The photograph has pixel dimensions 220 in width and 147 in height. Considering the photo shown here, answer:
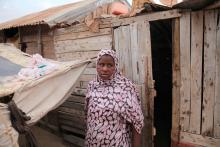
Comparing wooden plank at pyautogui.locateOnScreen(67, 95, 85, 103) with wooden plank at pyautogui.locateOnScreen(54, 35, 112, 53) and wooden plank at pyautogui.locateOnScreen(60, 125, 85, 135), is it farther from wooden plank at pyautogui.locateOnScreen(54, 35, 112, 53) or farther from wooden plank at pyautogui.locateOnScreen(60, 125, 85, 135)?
wooden plank at pyautogui.locateOnScreen(54, 35, 112, 53)

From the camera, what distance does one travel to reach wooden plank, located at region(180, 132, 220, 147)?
347 cm

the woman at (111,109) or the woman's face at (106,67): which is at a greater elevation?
the woman's face at (106,67)

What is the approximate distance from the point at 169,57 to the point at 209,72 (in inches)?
92.1

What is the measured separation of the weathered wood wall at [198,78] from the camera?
3.37m

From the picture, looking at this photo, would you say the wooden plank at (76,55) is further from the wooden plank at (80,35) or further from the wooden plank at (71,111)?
the wooden plank at (71,111)

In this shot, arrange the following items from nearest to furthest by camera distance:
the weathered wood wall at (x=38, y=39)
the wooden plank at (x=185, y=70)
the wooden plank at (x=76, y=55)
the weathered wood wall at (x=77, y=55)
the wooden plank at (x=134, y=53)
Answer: the wooden plank at (x=185, y=70), the wooden plank at (x=134, y=53), the weathered wood wall at (x=77, y=55), the wooden plank at (x=76, y=55), the weathered wood wall at (x=38, y=39)

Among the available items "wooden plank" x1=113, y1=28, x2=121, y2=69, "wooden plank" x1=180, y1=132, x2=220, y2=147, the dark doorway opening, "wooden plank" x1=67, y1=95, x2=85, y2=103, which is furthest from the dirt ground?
"wooden plank" x1=180, y1=132, x2=220, y2=147

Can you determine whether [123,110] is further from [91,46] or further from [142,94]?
[91,46]

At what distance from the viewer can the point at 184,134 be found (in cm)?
379

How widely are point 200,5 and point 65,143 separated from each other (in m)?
4.14

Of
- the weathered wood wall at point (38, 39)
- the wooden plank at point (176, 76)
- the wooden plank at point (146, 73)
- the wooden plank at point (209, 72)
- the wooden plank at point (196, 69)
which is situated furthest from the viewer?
the weathered wood wall at point (38, 39)

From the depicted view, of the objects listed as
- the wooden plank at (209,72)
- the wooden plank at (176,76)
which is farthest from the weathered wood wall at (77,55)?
the wooden plank at (209,72)

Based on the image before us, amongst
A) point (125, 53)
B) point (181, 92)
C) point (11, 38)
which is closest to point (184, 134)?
point (181, 92)

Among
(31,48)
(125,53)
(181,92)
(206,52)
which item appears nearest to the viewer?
(206,52)
